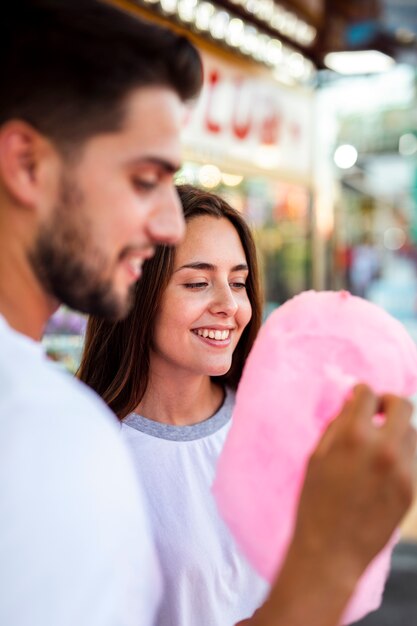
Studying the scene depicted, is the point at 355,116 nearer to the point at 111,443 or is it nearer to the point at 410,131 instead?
the point at 410,131

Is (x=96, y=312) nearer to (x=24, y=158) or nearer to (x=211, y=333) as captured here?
(x=24, y=158)

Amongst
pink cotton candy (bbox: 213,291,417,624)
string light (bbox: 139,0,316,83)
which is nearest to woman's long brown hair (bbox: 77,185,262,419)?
pink cotton candy (bbox: 213,291,417,624)

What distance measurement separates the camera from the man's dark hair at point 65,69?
795 mm

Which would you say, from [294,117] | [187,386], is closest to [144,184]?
[187,386]

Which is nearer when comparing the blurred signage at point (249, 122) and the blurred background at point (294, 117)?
the blurred background at point (294, 117)

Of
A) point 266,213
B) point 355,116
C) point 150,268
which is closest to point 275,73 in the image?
point 266,213

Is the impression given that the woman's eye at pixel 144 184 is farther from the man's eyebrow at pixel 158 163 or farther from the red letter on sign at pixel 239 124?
the red letter on sign at pixel 239 124

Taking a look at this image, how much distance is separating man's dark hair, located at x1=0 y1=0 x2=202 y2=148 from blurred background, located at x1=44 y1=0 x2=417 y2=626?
294 cm

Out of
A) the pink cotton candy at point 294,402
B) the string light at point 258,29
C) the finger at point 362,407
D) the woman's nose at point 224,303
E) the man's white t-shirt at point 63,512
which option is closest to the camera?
the man's white t-shirt at point 63,512

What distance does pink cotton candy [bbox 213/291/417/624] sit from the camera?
0.92 meters

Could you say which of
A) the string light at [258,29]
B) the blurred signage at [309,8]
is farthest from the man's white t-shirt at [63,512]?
the blurred signage at [309,8]

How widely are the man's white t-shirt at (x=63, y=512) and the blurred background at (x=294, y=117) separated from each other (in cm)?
303

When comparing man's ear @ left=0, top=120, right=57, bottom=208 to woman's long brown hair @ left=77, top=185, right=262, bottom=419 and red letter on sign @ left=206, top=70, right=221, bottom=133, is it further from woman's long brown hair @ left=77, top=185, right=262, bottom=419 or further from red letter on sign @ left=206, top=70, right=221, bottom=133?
red letter on sign @ left=206, top=70, right=221, bottom=133

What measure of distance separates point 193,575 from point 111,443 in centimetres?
84
